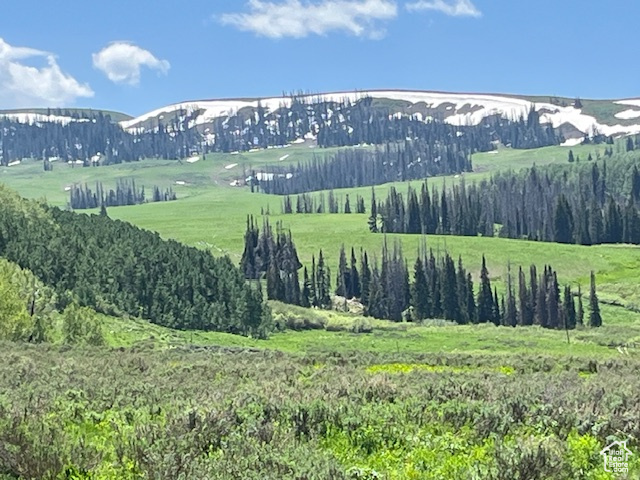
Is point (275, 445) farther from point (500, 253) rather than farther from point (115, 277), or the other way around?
point (500, 253)

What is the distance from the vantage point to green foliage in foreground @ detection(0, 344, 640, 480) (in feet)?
33.7

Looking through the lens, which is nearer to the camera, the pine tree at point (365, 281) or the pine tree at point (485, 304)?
the pine tree at point (485, 304)

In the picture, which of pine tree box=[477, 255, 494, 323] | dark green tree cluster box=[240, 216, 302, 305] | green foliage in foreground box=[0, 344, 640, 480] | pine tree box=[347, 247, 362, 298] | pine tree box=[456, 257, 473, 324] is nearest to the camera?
green foliage in foreground box=[0, 344, 640, 480]

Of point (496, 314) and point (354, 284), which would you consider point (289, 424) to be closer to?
point (496, 314)

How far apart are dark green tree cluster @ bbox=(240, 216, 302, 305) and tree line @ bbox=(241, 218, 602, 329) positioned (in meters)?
0.16

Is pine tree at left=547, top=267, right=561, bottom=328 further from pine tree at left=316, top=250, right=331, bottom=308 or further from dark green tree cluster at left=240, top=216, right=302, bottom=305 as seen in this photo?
dark green tree cluster at left=240, top=216, right=302, bottom=305

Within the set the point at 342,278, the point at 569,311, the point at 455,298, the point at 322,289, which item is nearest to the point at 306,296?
the point at 322,289

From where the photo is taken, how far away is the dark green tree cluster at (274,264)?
117938mm

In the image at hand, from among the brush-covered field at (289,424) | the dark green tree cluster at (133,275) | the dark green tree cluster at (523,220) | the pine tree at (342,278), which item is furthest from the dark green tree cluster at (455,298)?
the brush-covered field at (289,424)

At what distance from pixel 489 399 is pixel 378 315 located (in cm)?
9809

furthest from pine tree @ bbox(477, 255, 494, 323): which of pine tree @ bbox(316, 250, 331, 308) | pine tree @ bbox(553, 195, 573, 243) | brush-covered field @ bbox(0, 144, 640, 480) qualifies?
brush-covered field @ bbox(0, 144, 640, 480)

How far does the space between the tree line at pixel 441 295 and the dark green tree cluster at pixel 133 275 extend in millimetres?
25937

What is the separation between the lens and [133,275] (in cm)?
8550

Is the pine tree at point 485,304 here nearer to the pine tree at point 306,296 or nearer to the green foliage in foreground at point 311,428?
the pine tree at point 306,296
